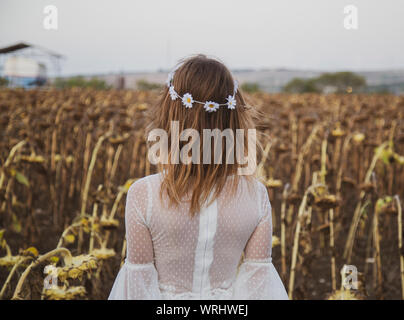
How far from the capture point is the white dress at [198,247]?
120 centimetres

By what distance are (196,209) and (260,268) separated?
286mm

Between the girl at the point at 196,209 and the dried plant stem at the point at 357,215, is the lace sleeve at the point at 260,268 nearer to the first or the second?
the girl at the point at 196,209

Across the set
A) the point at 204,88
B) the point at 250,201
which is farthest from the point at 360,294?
the point at 204,88

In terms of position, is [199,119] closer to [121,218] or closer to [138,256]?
[138,256]

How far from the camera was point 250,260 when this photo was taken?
1.31 m

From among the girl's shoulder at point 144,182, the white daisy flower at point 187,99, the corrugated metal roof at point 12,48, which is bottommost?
the girl's shoulder at point 144,182

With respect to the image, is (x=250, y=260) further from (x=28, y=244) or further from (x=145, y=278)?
(x=28, y=244)

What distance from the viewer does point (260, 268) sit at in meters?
1.30

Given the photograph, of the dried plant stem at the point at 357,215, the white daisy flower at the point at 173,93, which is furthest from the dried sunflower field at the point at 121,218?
the white daisy flower at the point at 173,93

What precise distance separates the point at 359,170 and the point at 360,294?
3428mm

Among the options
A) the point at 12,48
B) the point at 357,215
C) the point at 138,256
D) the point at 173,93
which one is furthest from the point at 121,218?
the point at 12,48

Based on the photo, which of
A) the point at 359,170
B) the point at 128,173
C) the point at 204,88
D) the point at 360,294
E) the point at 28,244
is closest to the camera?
the point at 204,88

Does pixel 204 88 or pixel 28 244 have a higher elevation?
pixel 204 88

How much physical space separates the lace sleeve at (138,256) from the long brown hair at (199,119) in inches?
3.0
